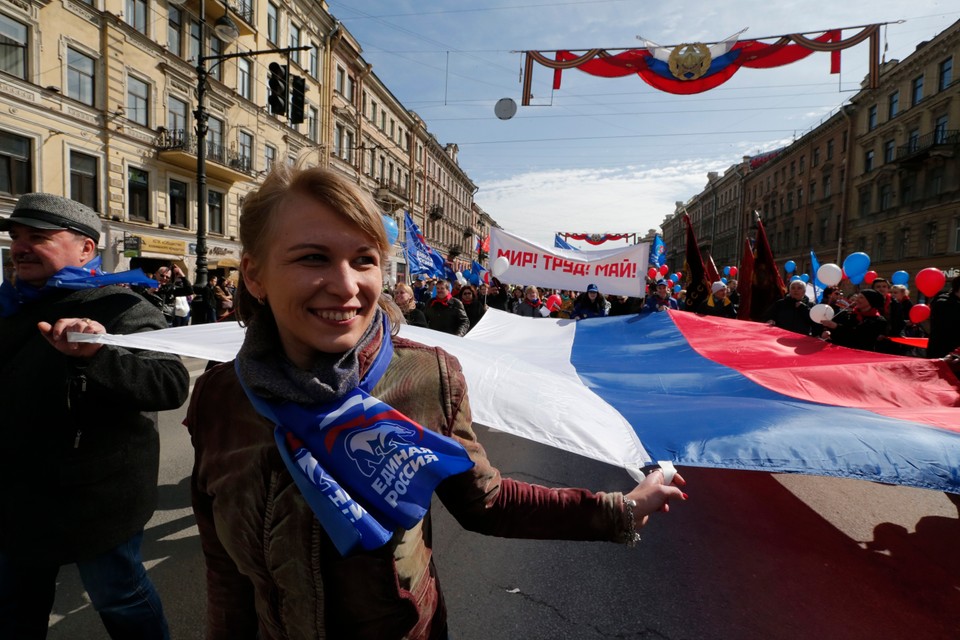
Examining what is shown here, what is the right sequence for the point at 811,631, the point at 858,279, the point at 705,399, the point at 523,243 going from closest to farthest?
the point at 811,631, the point at 705,399, the point at 523,243, the point at 858,279

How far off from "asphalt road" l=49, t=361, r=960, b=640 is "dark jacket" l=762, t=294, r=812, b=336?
3731mm

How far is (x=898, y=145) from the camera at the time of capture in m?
35.5

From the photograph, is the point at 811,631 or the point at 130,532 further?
the point at 811,631

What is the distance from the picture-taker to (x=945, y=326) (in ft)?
18.3

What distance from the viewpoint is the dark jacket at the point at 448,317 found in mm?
7914

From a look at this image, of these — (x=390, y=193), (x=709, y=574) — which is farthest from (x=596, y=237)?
(x=709, y=574)

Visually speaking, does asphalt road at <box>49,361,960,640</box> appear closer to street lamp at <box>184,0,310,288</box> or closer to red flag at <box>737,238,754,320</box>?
red flag at <box>737,238,754,320</box>

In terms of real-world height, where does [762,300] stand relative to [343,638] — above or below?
above

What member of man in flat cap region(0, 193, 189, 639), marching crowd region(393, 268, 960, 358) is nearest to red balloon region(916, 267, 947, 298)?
marching crowd region(393, 268, 960, 358)

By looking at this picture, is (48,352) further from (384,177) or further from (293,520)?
(384,177)

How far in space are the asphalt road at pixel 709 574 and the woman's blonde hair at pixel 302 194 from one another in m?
2.28

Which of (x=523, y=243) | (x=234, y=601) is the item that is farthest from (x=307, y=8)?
(x=234, y=601)

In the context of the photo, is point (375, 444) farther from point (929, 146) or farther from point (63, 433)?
point (929, 146)

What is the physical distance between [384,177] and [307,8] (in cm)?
1435
